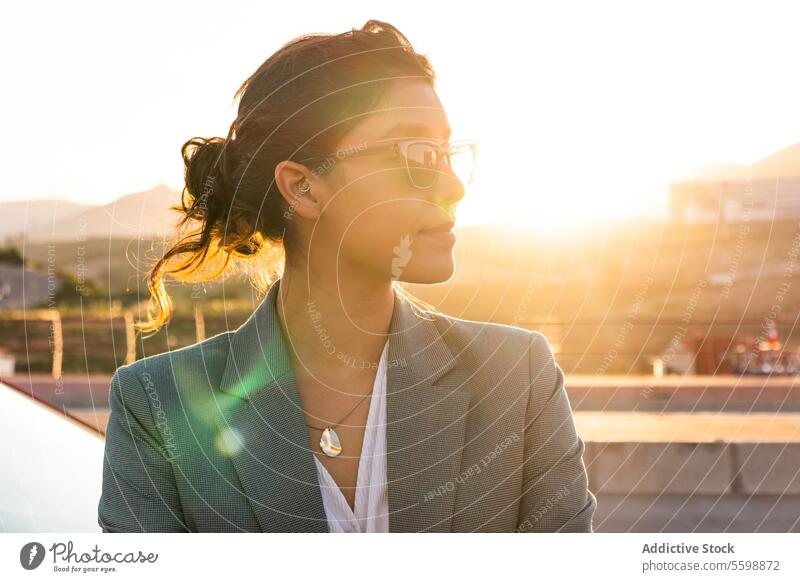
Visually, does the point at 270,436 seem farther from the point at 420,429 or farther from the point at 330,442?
the point at 420,429

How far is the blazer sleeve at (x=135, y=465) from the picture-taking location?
1.81m

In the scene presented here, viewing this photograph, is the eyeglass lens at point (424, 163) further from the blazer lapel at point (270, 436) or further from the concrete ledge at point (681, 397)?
the concrete ledge at point (681, 397)

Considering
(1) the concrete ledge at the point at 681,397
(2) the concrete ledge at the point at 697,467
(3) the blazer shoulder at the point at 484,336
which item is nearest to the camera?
(3) the blazer shoulder at the point at 484,336

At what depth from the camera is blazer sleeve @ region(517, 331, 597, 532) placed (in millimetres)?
1866

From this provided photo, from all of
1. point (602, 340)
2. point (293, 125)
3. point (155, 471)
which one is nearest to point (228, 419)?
point (155, 471)

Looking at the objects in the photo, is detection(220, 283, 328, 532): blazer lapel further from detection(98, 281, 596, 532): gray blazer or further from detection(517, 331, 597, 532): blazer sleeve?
detection(517, 331, 597, 532): blazer sleeve

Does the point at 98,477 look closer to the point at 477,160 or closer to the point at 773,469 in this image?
Result: the point at 477,160

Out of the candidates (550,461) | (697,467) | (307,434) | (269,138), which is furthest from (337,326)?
(697,467)

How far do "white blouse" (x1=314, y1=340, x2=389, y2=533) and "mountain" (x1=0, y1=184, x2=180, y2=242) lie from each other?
1.99 feet

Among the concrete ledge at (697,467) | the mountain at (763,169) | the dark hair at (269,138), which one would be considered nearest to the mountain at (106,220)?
the dark hair at (269,138)

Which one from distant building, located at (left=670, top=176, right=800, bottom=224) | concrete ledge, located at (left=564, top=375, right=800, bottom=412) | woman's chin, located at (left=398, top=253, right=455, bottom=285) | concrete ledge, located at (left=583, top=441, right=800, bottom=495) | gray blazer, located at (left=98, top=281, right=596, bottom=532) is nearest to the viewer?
woman's chin, located at (left=398, top=253, right=455, bottom=285)

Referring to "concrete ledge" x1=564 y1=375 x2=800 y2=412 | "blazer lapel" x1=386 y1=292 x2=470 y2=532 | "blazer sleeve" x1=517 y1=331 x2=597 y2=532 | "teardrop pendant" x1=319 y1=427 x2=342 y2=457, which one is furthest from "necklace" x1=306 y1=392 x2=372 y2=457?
"concrete ledge" x1=564 y1=375 x2=800 y2=412

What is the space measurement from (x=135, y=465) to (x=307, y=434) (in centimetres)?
33

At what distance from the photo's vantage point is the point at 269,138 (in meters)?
1.85
